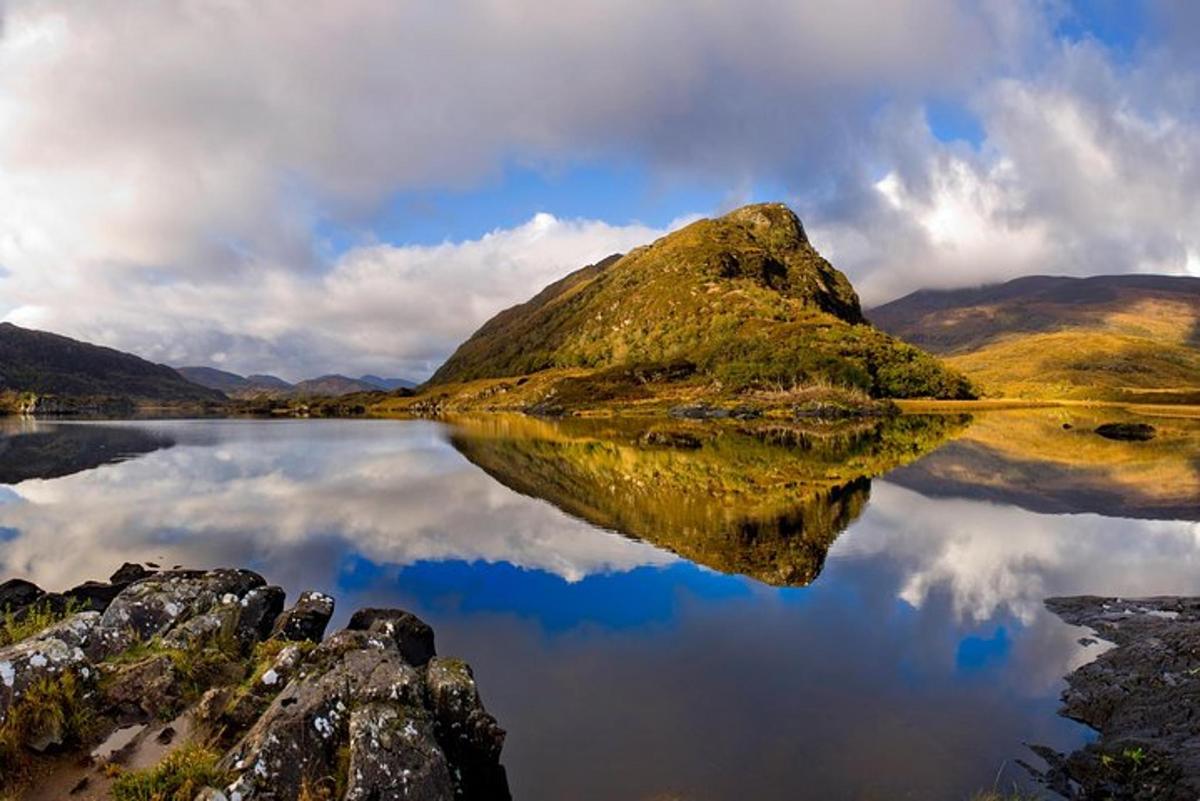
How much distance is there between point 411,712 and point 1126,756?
14.3 meters

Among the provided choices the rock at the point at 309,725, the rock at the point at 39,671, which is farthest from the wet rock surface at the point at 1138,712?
the rock at the point at 39,671

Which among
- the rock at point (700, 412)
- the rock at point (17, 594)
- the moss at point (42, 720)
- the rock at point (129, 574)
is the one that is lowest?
the rock at point (129, 574)

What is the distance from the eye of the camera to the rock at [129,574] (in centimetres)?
2880

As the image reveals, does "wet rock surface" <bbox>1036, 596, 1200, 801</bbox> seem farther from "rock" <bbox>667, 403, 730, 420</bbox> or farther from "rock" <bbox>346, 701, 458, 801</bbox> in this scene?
"rock" <bbox>667, 403, 730, 420</bbox>

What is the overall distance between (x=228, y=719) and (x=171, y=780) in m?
2.26

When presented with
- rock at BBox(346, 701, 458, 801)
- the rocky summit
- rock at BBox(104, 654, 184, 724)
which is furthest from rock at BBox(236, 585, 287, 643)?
rock at BBox(346, 701, 458, 801)

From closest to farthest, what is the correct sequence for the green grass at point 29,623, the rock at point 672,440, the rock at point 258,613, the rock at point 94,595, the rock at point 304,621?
the green grass at point 29,623 < the rock at point 258,613 < the rock at point 304,621 < the rock at point 94,595 < the rock at point 672,440

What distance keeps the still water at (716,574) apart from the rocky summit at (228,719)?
9.05 ft

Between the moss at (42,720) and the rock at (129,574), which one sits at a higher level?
the moss at (42,720)

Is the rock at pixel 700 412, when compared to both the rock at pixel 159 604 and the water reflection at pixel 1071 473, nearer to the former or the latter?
the water reflection at pixel 1071 473

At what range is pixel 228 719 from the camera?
44.4ft

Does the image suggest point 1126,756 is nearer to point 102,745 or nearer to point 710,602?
point 710,602

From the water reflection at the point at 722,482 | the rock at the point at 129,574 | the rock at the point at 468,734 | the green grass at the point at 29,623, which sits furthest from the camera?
the water reflection at the point at 722,482

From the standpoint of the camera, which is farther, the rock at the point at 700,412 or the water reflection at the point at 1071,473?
the rock at the point at 700,412
